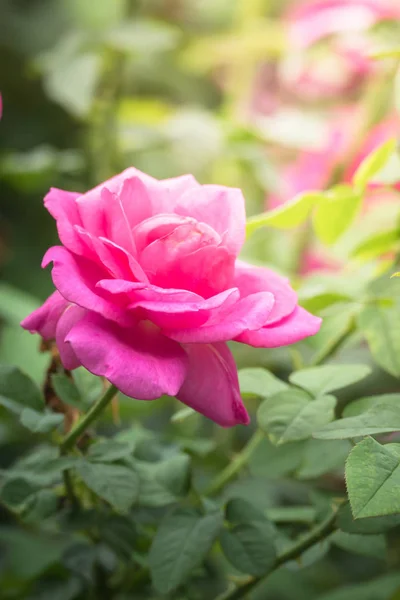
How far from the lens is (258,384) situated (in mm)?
396

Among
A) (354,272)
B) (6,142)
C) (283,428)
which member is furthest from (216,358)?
(6,142)

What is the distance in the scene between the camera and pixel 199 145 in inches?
31.6

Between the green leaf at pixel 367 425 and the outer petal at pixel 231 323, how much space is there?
6 cm

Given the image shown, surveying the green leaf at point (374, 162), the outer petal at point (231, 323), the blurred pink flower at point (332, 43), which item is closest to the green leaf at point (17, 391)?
the outer petal at point (231, 323)

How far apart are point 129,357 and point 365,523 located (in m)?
0.14

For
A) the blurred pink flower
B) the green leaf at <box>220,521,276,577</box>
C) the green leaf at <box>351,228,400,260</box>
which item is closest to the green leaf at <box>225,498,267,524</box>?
the green leaf at <box>220,521,276,577</box>

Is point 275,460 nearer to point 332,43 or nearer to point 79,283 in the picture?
point 79,283

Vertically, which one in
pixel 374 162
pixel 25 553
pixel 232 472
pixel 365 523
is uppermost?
pixel 374 162

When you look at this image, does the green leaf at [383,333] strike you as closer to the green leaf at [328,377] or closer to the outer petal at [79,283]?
the green leaf at [328,377]

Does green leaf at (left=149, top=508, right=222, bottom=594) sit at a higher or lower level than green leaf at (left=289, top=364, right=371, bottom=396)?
lower

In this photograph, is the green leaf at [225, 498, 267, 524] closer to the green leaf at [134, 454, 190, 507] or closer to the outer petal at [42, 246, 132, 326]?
the green leaf at [134, 454, 190, 507]

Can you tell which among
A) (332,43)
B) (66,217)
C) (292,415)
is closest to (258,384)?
(292,415)

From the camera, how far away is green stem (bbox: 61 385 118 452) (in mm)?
353

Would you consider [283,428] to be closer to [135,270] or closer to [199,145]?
[135,270]
